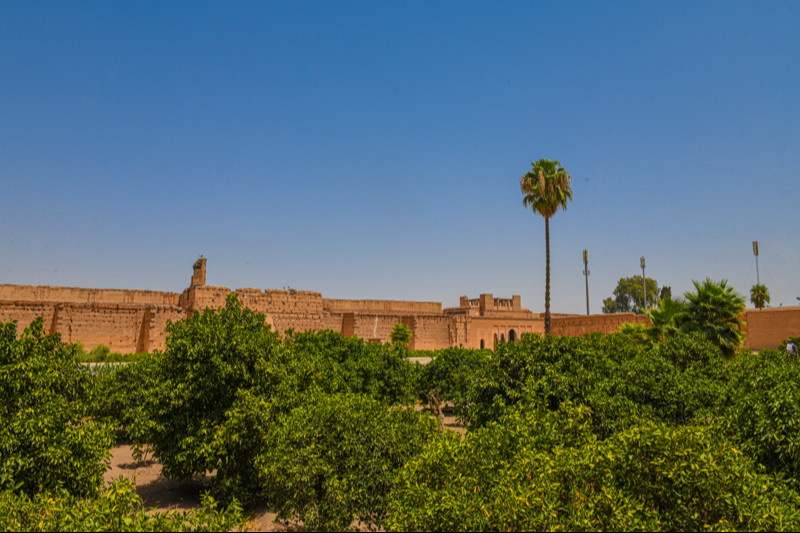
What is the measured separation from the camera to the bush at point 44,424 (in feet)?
23.7

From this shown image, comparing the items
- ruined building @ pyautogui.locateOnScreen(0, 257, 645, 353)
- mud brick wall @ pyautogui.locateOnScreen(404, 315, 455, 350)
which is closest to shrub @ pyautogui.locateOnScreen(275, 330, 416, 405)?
ruined building @ pyautogui.locateOnScreen(0, 257, 645, 353)

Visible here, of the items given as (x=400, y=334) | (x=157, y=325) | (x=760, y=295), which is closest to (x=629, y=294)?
(x=760, y=295)

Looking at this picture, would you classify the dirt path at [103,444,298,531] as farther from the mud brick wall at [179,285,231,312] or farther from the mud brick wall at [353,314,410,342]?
the mud brick wall at [353,314,410,342]

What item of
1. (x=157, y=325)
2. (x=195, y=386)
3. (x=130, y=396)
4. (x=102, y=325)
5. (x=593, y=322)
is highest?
(x=593, y=322)

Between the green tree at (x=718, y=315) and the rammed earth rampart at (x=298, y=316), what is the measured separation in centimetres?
1594

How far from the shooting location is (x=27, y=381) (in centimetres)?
821

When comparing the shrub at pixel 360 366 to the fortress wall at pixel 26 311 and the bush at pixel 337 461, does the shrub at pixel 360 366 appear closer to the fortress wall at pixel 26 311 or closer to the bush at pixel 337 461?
the bush at pixel 337 461

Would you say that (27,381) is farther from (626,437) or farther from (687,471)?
(687,471)

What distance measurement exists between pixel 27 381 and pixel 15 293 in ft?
81.2

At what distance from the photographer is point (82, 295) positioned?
29.8 metres

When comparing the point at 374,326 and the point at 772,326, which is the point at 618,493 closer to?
the point at 772,326

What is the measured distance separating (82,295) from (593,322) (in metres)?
33.0

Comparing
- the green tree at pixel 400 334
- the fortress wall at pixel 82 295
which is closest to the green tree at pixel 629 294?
the green tree at pixel 400 334

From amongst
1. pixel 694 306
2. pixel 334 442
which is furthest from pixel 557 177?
pixel 334 442
